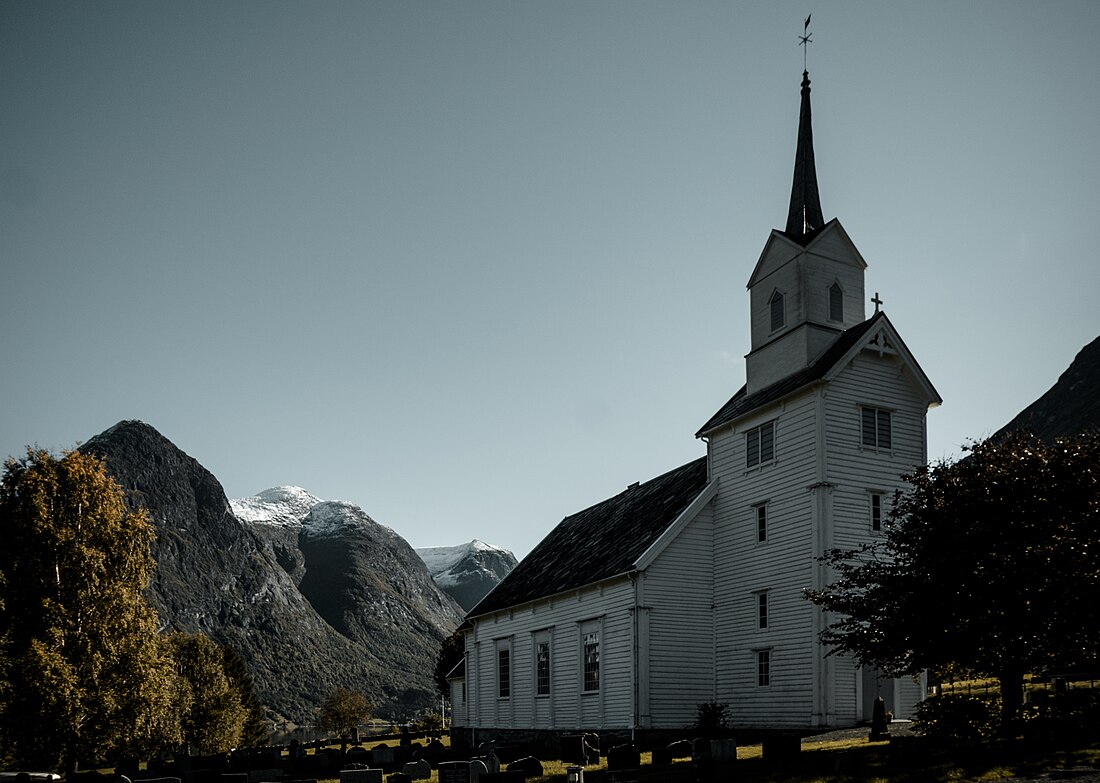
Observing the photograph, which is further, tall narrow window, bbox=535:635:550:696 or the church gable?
tall narrow window, bbox=535:635:550:696

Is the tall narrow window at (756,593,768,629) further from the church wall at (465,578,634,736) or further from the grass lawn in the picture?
the grass lawn

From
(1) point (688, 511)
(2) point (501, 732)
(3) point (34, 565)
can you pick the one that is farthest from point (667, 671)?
(3) point (34, 565)

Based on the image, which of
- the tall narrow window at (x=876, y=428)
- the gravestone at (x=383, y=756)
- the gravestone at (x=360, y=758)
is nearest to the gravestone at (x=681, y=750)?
the tall narrow window at (x=876, y=428)

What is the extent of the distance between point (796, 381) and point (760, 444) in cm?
280

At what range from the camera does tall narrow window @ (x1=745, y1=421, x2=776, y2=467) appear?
33.8 m

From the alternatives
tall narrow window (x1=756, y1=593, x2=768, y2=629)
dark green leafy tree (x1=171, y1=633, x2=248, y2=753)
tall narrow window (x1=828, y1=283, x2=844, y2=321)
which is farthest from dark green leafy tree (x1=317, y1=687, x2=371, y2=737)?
tall narrow window (x1=828, y1=283, x2=844, y2=321)

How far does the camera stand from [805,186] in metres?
38.3

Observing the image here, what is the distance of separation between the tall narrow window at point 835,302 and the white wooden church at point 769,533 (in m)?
0.06

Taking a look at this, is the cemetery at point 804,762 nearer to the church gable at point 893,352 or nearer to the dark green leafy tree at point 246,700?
the church gable at point 893,352

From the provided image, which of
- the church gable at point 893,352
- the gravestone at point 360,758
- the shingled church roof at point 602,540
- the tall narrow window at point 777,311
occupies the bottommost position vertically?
the gravestone at point 360,758

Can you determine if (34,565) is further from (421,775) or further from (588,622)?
(588,622)

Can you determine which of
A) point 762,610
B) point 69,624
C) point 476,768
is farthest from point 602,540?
point 69,624

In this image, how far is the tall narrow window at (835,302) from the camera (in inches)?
1378

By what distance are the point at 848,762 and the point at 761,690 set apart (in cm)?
1351
